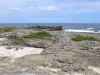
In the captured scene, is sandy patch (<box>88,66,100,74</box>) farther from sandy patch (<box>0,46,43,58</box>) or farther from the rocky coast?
sandy patch (<box>0,46,43,58</box>)

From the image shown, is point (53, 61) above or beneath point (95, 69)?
above

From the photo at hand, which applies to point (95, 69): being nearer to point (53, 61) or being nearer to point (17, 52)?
point (53, 61)

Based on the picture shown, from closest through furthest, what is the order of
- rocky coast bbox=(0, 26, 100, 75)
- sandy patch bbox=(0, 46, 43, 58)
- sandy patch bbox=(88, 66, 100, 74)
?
rocky coast bbox=(0, 26, 100, 75) → sandy patch bbox=(88, 66, 100, 74) → sandy patch bbox=(0, 46, 43, 58)

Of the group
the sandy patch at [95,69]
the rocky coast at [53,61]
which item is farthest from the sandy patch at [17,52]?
the sandy patch at [95,69]

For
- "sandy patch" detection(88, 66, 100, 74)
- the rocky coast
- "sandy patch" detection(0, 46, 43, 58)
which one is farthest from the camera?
"sandy patch" detection(0, 46, 43, 58)

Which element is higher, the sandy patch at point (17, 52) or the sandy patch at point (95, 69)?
the sandy patch at point (17, 52)

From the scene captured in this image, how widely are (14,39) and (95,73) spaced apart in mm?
10665

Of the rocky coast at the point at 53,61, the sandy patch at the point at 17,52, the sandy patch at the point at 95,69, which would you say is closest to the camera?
the rocky coast at the point at 53,61

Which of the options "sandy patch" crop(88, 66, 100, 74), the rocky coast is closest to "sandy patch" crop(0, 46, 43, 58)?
the rocky coast

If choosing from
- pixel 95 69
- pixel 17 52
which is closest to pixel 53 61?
pixel 95 69

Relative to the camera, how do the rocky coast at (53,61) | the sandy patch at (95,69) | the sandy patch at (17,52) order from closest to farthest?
the rocky coast at (53,61)
the sandy patch at (95,69)
the sandy patch at (17,52)

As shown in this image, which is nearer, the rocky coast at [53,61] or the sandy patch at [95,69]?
the rocky coast at [53,61]

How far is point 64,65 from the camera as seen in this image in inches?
490

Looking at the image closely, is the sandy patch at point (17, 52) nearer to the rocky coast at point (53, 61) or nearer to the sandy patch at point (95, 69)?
the rocky coast at point (53, 61)
